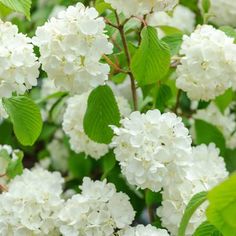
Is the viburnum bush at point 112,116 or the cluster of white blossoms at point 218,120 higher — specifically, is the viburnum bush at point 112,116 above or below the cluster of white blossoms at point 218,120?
above

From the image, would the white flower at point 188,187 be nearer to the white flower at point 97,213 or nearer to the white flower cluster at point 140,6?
the white flower at point 97,213

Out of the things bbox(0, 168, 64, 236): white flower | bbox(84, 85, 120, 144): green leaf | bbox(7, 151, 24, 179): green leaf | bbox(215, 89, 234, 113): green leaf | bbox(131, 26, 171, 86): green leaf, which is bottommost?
bbox(7, 151, 24, 179): green leaf

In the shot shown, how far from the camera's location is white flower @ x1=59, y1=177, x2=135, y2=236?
1.42 metres

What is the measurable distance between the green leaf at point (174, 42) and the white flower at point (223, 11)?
1.81ft

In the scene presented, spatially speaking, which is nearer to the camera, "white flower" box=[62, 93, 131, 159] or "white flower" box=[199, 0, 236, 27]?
"white flower" box=[62, 93, 131, 159]

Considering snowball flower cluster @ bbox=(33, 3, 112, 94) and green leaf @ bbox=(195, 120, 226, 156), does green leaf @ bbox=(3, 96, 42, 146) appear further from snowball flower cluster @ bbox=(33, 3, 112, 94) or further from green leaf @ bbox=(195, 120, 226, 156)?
Answer: green leaf @ bbox=(195, 120, 226, 156)

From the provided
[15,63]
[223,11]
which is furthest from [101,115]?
[223,11]

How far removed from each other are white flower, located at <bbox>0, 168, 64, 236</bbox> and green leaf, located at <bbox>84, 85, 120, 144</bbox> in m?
0.18

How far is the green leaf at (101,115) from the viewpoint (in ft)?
4.95

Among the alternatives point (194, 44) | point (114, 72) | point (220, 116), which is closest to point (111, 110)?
point (114, 72)

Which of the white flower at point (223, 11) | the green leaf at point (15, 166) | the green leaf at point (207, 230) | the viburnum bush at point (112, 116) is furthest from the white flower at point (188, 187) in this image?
the white flower at point (223, 11)

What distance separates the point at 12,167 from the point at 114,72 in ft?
1.24

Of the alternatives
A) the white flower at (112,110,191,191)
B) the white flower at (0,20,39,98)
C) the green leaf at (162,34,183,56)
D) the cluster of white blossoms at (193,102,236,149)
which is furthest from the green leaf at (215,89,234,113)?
the white flower at (0,20,39,98)

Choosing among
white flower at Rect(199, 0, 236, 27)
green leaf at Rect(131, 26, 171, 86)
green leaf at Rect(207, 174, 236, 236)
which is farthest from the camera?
white flower at Rect(199, 0, 236, 27)
